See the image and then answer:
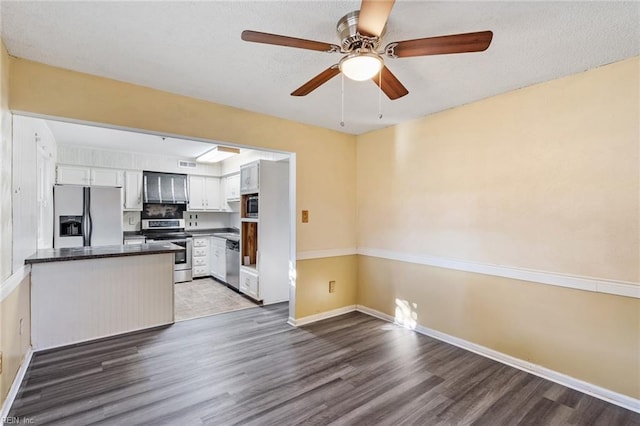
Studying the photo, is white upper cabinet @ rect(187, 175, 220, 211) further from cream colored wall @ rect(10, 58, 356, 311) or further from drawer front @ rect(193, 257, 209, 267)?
cream colored wall @ rect(10, 58, 356, 311)

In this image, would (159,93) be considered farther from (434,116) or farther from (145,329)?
(434,116)

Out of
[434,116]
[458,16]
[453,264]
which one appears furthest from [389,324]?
[458,16]

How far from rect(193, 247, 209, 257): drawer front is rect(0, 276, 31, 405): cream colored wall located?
134 inches

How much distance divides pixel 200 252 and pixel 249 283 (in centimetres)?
210

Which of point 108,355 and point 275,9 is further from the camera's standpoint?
point 108,355

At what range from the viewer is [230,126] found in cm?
331

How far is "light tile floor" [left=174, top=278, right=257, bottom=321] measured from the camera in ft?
14.1

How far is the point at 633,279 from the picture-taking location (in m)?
2.20

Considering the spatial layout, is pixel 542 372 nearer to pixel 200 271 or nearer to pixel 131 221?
pixel 200 271

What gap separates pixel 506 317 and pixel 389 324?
1.39 m

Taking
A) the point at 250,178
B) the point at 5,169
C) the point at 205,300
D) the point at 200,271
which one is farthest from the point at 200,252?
the point at 5,169

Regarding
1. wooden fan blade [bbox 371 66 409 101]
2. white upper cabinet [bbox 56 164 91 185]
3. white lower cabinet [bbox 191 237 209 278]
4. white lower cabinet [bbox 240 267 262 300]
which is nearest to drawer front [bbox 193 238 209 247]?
white lower cabinet [bbox 191 237 209 278]

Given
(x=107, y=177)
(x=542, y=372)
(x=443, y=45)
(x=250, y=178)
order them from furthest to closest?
(x=107, y=177) < (x=250, y=178) < (x=542, y=372) < (x=443, y=45)

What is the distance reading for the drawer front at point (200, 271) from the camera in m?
6.34
